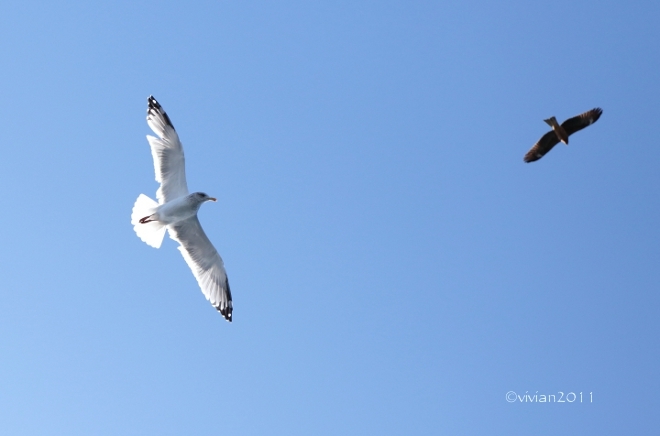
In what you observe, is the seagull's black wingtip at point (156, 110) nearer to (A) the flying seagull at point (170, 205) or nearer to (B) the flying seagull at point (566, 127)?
(A) the flying seagull at point (170, 205)

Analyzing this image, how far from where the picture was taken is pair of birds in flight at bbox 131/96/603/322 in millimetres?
9500

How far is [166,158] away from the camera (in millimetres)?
9766

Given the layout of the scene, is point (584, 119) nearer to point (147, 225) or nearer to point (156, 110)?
point (156, 110)

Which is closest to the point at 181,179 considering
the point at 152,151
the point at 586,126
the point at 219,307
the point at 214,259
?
the point at 152,151

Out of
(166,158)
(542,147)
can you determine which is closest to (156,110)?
(166,158)

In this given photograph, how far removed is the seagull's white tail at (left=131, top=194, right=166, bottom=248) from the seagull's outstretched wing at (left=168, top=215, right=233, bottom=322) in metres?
0.27

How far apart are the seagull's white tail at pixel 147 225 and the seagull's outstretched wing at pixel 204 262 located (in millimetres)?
266

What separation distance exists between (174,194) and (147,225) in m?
0.65

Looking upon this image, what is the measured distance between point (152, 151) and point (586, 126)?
266 inches

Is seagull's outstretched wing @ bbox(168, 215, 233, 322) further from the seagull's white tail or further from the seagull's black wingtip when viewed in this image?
the seagull's black wingtip

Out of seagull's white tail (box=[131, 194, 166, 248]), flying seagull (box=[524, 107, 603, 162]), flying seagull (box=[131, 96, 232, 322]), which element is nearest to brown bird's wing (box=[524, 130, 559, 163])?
flying seagull (box=[524, 107, 603, 162])

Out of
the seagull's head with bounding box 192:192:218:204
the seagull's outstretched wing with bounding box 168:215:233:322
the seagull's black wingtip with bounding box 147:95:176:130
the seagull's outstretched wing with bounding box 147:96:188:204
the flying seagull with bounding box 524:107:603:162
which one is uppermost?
the seagull's black wingtip with bounding box 147:95:176:130

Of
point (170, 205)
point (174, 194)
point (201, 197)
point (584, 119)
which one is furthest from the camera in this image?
point (174, 194)

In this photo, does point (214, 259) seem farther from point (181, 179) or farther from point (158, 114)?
point (158, 114)
